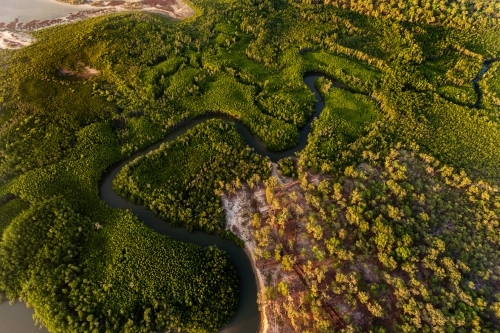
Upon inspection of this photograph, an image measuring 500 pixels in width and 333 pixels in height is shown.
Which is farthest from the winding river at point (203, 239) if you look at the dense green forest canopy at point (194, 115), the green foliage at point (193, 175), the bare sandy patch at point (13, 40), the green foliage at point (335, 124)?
the bare sandy patch at point (13, 40)

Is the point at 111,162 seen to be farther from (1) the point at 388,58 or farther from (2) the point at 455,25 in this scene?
(2) the point at 455,25

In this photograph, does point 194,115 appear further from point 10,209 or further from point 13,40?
point 13,40

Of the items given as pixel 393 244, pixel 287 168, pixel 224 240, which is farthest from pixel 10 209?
pixel 393 244

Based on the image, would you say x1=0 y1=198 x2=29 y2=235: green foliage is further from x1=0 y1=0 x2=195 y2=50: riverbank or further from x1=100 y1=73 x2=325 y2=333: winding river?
x1=0 y1=0 x2=195 y2=50: riverbank

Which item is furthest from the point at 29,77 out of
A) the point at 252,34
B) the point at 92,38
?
the point at 252,34

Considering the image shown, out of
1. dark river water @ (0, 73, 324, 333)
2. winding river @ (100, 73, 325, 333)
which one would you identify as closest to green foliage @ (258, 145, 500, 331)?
winding river @ (100, 73, 325, 333)

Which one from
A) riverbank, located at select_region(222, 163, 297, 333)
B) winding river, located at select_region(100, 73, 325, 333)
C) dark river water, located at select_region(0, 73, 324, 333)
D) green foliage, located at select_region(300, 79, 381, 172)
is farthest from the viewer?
green foliage, located at select_region(300, 79, 381, 172)

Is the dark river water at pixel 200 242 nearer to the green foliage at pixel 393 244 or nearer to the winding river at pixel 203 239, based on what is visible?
the winding river at pixel 203 239
